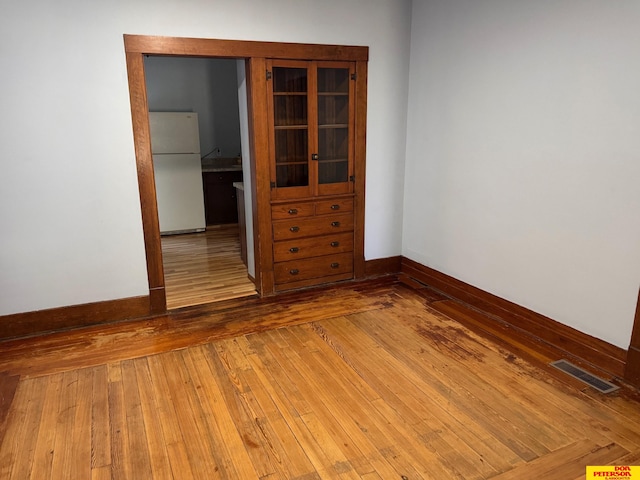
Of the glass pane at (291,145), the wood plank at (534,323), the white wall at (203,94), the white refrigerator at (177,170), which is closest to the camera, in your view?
the wood plank at (534,323)

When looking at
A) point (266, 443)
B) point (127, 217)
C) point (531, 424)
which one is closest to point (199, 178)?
point (127, 217)

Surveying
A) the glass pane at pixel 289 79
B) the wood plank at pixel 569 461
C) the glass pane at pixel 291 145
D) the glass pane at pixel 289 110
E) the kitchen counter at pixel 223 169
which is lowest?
the wood plank at pixel 569 461

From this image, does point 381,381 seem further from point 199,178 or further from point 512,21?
point 199,178

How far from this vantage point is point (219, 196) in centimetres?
687

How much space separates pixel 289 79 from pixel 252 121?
48 centimetres

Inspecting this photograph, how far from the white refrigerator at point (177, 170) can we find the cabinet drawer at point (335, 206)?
279 centimetres

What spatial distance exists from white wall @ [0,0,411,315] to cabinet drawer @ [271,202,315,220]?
113 cm

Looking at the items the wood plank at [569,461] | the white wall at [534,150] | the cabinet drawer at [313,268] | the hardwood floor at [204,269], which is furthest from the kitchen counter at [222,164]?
the wood plank at [569,461]

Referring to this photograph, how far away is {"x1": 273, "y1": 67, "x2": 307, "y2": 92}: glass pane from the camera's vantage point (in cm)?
389

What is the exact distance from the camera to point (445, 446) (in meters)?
2.28

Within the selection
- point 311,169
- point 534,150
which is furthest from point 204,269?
point 534,150

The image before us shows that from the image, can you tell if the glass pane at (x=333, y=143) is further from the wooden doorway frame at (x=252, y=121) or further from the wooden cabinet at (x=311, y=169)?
the wooden doorway frame at (x=252, y=121)

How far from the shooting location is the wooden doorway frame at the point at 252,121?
3426 millimetres

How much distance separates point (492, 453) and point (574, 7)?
2610 mm
